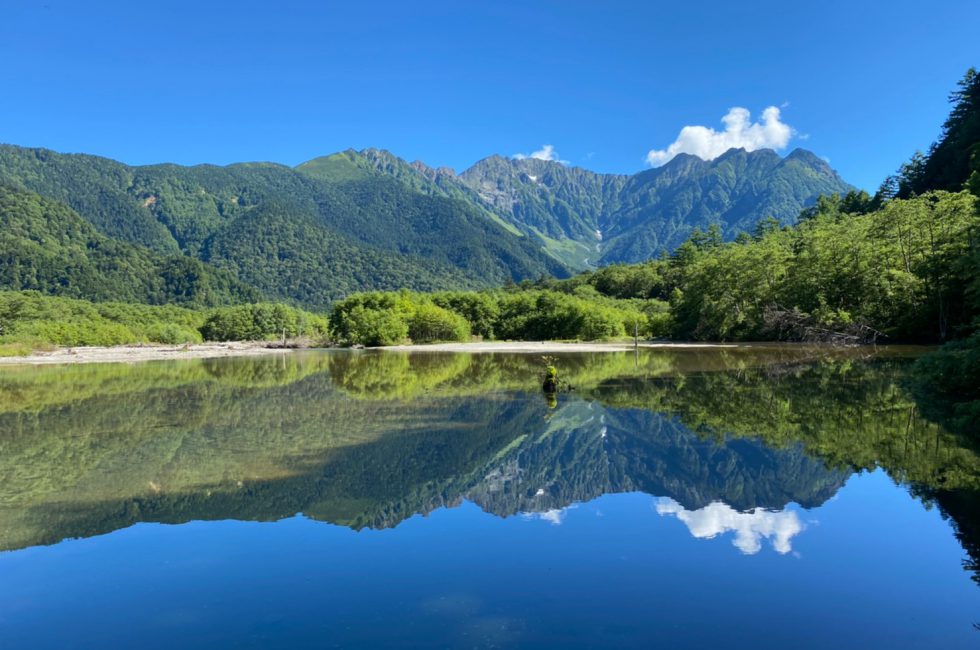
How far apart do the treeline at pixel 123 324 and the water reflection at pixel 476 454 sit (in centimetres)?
7810

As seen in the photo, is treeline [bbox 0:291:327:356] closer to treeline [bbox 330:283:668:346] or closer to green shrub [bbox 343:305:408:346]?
green shrub [bbox 343:305:408:346]

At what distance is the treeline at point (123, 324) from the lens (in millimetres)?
103750

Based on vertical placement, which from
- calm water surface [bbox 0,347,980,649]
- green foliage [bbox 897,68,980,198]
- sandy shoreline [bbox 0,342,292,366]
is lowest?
sandy shoreline [bbox 0,342,292,366]

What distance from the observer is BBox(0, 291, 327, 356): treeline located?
103750 mm

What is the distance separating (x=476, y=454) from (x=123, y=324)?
466 feet

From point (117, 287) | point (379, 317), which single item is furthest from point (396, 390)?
point (117, 287)

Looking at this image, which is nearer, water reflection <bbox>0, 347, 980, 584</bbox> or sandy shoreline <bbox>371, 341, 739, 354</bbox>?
→ water reflection <bbox>0, 347, 980, 584</bbox>

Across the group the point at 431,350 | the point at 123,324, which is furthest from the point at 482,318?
the point at 123,324

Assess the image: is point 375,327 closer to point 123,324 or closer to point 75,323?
point 75,323

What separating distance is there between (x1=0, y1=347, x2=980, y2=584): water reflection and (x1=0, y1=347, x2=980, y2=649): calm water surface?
11cm

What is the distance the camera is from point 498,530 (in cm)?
1159

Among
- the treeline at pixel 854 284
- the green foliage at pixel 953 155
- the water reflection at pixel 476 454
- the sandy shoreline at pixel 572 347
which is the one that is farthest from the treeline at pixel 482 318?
the water reflection at pixel 476 454

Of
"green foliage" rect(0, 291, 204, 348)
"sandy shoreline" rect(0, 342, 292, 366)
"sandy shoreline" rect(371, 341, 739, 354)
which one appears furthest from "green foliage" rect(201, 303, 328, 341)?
"sandy shoreline" rect(371, 341, 739, 354)

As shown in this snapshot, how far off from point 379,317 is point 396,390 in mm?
65107
